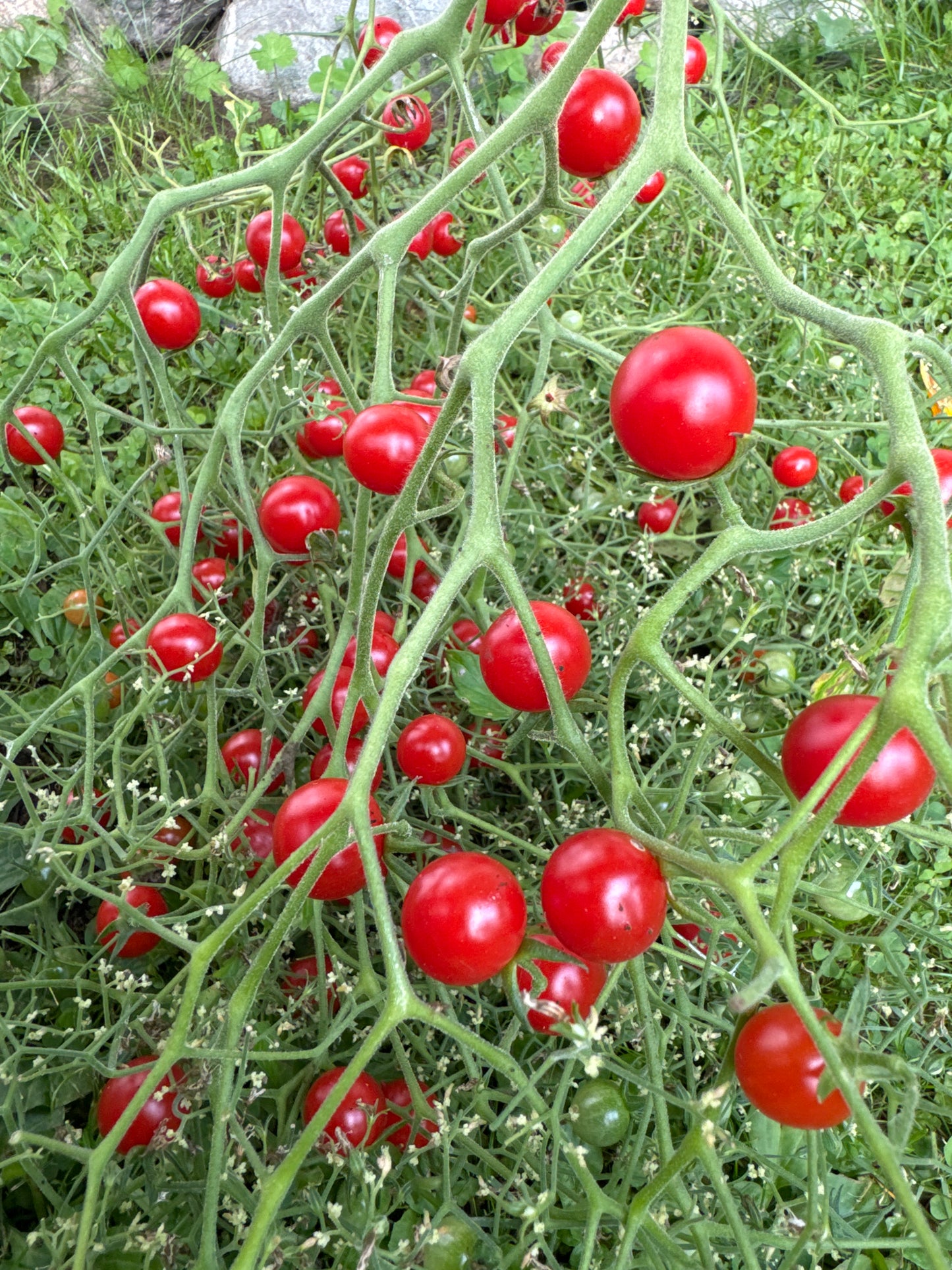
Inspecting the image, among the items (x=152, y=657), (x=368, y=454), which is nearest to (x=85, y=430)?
(x=152, y=657)

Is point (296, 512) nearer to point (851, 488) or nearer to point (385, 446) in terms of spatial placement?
point (385, 446)

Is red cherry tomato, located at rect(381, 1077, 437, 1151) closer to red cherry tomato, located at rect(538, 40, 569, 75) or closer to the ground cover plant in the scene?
the ground cover plant

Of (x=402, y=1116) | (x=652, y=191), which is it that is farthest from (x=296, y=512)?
(x=652, y=191)

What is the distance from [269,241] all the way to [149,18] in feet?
5.46

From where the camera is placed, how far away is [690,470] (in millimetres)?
635

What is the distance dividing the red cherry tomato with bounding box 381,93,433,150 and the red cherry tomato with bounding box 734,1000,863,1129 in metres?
1.15

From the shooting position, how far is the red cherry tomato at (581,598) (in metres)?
1.32

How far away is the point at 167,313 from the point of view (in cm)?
117

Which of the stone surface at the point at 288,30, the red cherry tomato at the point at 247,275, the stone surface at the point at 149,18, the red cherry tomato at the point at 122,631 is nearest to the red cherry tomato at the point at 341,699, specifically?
the red cherry tomato at the point at 122,631

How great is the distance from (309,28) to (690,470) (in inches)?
89.0

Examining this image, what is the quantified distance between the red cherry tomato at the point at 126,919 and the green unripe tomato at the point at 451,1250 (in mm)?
441

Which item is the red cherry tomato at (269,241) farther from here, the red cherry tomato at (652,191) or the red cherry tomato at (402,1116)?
the red cherry tomato at (402,1116)

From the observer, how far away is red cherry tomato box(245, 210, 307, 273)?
1.24 m

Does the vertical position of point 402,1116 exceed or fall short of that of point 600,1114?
it falls short
